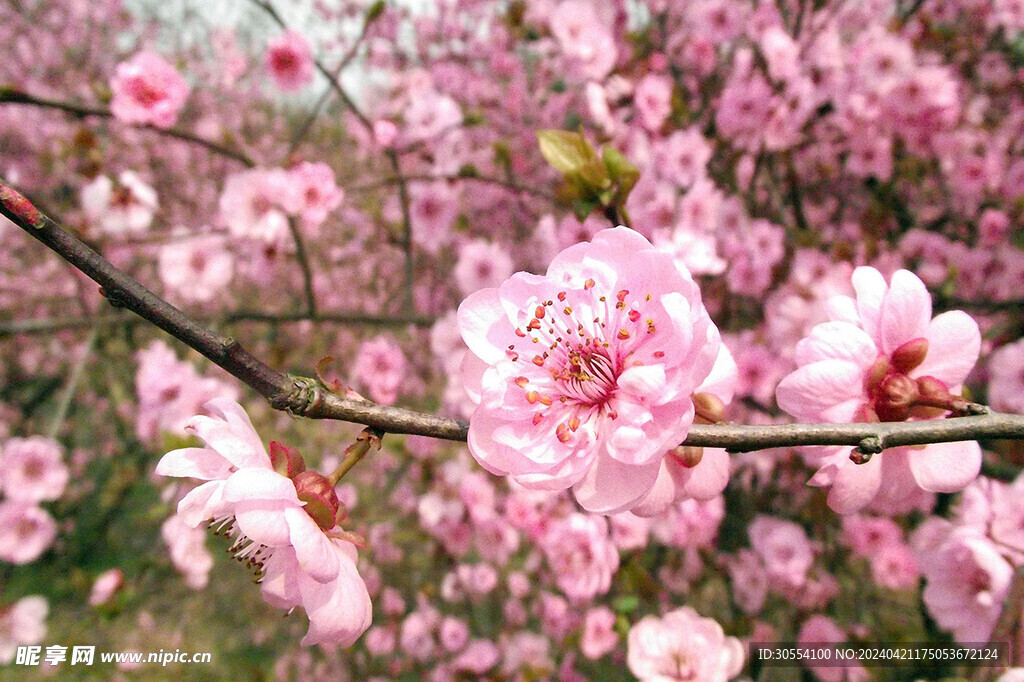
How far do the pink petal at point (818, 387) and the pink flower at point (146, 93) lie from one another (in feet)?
6.85

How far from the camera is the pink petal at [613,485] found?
0.59 m

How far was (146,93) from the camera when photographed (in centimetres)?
188

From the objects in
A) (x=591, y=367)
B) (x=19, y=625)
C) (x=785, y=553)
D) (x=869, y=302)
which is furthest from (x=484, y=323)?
(x=19, y=625)

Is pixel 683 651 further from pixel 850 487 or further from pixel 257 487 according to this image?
pixel 257 487

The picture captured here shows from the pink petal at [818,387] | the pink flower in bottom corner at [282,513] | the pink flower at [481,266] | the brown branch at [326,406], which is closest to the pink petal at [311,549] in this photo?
the pink flower in bottom corner at [282,513]

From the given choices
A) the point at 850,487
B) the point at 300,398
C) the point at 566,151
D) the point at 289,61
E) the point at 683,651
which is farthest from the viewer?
the point at 289,61

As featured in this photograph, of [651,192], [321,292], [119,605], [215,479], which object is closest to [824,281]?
[651,192]

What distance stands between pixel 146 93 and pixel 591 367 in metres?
1.99

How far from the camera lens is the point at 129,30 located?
4.57 meters

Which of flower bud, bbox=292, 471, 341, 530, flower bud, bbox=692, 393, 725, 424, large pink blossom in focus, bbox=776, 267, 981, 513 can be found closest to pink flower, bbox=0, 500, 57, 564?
flower bud, bbox=292, 471, 341, 530

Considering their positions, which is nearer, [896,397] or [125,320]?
[896,397]

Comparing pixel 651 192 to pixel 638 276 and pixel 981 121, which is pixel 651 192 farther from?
pixel 981 121

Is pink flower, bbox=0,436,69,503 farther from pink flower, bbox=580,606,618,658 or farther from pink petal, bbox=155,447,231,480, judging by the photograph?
pink flower, bbox=580,606,618,658

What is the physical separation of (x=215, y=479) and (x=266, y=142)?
216 inches
